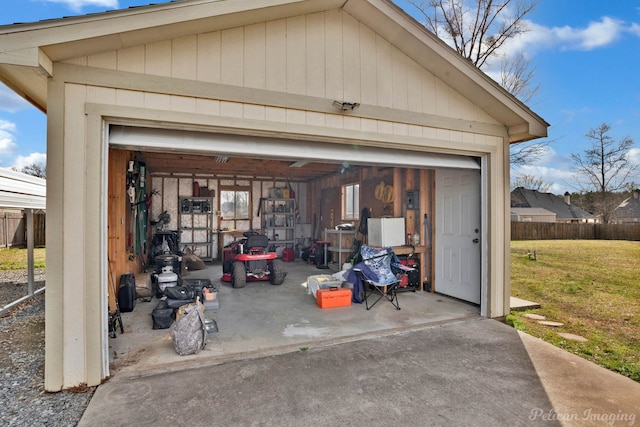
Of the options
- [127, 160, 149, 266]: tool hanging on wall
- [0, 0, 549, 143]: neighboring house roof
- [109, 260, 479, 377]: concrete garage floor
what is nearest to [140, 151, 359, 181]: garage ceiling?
[127, 160, 149, 266]: tool hanging on wall

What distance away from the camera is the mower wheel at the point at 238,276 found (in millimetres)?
5898

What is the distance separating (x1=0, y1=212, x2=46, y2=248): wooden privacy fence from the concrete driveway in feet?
39.6

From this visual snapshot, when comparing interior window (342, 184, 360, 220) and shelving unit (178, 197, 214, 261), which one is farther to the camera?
shelving unit (178, 197, 214, 261)

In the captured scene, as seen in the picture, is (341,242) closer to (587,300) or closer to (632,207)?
(587,300)

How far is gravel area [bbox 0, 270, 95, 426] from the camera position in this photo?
2162 millimetres

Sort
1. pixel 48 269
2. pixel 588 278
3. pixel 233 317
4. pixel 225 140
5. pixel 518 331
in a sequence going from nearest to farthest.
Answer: pixel 48 269
pixel 225 140
pixel 518 331
pixel 233 317
pixel 588 278

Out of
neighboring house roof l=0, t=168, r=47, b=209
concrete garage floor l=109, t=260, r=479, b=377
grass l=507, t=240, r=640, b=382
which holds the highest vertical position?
neighboring house roof l=0, t=168, r=47, b=209

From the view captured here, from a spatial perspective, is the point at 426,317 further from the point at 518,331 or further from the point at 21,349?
the point at 21,349

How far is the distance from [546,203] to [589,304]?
29.7 m

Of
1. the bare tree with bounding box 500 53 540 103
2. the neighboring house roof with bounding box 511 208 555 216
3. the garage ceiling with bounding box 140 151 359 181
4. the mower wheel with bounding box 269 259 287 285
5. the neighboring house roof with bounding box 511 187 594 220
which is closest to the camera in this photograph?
the mower wheel with bounding box 269 259 287 285

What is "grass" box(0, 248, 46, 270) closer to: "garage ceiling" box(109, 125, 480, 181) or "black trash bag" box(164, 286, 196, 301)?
"black trash bag" box(164, 286, 196, 301)

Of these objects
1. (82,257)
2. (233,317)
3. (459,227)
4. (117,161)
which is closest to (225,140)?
(82,257)

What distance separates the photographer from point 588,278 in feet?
23.6

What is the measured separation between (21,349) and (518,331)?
5489 millimetres
